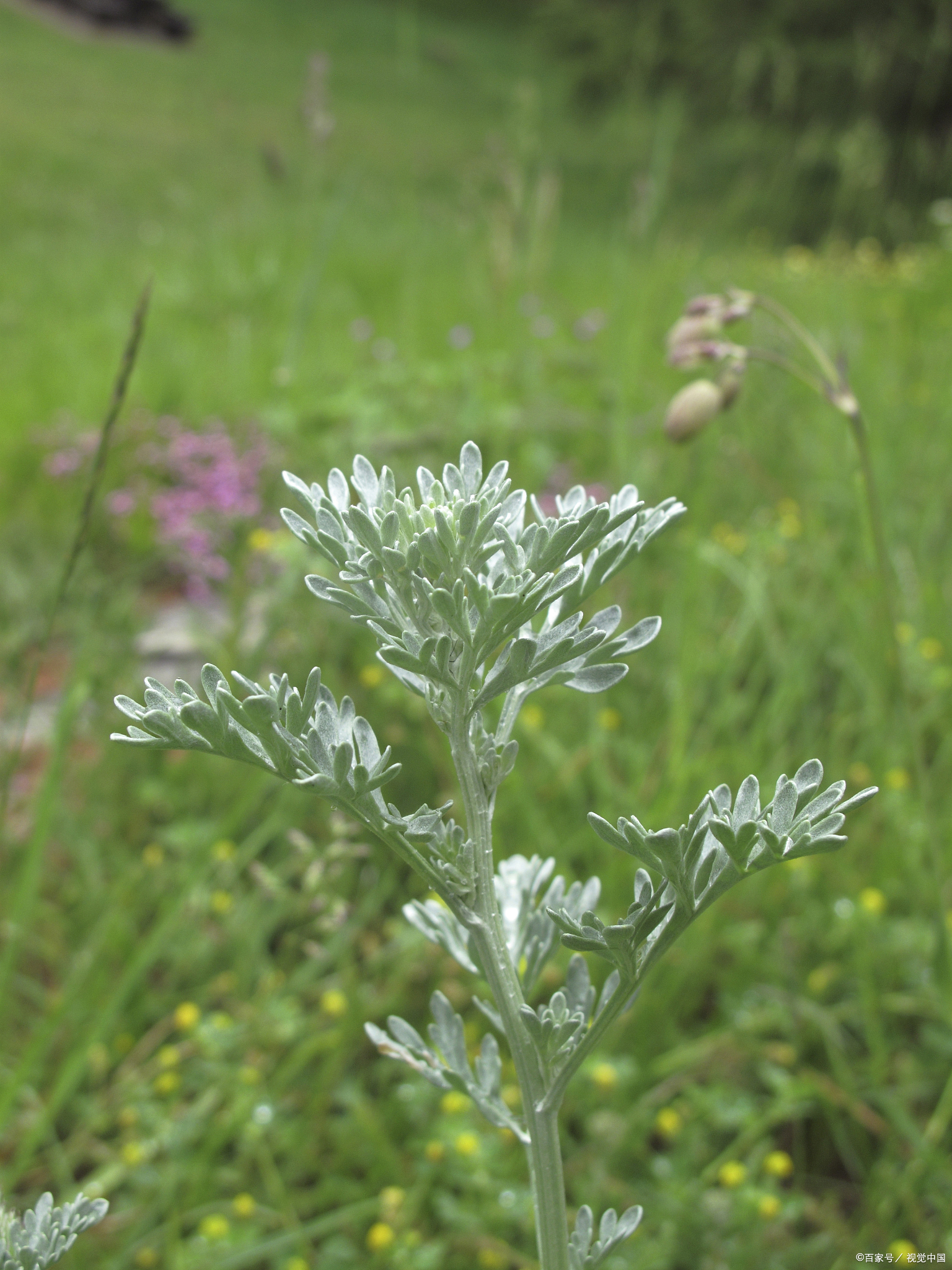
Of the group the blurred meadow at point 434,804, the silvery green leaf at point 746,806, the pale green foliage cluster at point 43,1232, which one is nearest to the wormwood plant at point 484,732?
the silvery green leaf at point 746,806

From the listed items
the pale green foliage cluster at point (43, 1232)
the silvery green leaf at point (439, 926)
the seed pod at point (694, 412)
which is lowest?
the pale green foliage cluster at point (43, 1232)

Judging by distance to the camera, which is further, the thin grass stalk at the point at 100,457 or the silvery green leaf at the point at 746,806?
the thin grass stalk at the point at 100,457

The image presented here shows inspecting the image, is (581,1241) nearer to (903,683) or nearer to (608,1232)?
(608,1232)

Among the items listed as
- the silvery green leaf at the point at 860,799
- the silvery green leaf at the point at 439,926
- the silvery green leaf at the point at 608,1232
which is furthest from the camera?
the silvery green leaf at the point at 439,926

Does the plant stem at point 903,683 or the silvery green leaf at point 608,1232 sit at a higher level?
the plant stem at point 903,683

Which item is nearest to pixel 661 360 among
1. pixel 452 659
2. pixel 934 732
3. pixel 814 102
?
pixel 934 732

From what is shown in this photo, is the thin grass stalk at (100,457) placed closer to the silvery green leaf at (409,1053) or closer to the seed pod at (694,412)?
the silvery green leaf at (409,1053)

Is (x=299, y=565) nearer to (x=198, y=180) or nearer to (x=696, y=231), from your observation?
(x=696, y=231)
